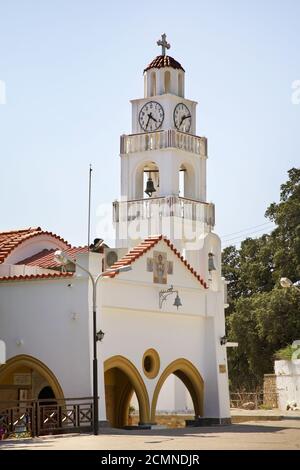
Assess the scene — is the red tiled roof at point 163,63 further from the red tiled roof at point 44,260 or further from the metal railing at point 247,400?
the metal railing at point 247,400

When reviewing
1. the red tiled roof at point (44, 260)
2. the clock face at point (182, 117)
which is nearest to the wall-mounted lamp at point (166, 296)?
the red tiled roof at point (44, 260)

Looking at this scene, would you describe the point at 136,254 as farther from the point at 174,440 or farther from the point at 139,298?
the point at 174,440

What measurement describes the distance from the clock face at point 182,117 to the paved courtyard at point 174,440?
19.2m

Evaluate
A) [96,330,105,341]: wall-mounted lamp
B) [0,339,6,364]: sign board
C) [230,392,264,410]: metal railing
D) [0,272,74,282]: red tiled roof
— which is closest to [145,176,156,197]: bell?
[230,392,264,410]: metal railing

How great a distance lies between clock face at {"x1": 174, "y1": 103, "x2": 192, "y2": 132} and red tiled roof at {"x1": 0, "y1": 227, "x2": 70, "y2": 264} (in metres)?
10.4

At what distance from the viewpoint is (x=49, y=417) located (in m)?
33.0

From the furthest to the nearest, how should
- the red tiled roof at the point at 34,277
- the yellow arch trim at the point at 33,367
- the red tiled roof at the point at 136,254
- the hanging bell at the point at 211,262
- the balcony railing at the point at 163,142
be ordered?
the balcony railing at the point at 163,142
the hanging bell at the point at 211,262
the red tiled roof at the point at 136,254
the yellow arch trim at the point at 33,367
the red tiled roof at the point at 34,277

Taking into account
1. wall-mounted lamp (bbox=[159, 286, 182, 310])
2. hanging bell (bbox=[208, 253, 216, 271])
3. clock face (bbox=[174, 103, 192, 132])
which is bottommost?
wall-mounted lamp (bbox=[159, 286, 182, 310])

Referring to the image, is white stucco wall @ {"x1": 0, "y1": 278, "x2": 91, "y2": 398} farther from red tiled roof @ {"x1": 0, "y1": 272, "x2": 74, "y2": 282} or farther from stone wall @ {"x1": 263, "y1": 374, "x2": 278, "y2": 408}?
stone wall @ {"x1": 263, "y1": 374, "x2": 278, "y2": 408}

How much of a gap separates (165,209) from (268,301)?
502 inches

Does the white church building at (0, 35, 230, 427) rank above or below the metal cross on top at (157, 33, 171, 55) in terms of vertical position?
below

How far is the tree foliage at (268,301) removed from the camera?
57.8 metres

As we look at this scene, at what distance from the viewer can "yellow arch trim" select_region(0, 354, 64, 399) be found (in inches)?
1391

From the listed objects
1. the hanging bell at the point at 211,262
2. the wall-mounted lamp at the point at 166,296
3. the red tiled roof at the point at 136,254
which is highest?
the hanging bell at the point at 211,262
